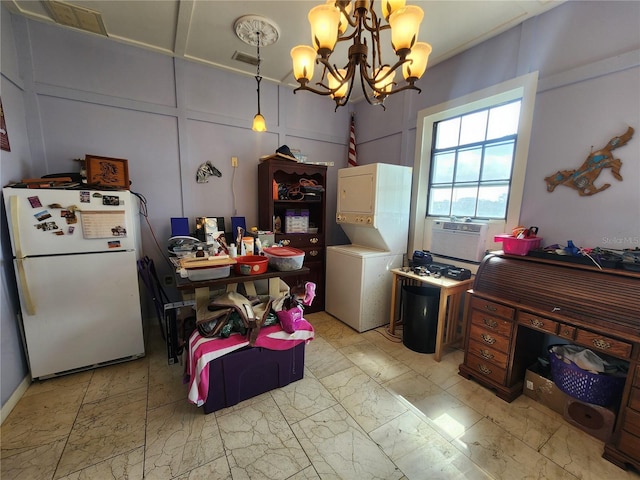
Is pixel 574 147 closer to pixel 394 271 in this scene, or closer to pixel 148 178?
pixel 394 271

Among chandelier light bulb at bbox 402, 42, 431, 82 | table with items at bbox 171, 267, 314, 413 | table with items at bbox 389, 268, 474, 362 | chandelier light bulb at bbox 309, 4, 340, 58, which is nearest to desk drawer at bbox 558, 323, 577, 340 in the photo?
table with items at bbox 389, 268, 474, 362

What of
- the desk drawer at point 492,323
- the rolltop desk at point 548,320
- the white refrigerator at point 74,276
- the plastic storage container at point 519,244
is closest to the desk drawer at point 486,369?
the rolltop desk at point 548,320

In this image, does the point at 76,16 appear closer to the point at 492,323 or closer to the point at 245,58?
the point at 245,58

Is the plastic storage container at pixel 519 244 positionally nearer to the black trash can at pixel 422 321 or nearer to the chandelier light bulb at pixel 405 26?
the black trash can at pixel 422 321

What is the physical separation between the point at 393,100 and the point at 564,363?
305cm

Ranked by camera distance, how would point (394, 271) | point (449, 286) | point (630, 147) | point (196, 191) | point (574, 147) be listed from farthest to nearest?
point (196, 191), point (394, 271), point (449, 286), point (574, 147), point (630, 147)

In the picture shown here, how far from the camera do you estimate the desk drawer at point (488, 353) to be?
1.88 m

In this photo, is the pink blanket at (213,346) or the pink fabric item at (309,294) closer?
the pink blanket at (213,346)

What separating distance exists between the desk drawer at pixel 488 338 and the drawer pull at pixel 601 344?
0.46 m

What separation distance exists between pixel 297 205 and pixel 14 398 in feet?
9.61

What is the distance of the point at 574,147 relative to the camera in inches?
73.7

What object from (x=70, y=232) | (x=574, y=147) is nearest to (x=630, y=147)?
(x=574, y=147)

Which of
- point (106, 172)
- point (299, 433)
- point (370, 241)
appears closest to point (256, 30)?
point (106, 172)

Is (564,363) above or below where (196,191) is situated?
below
